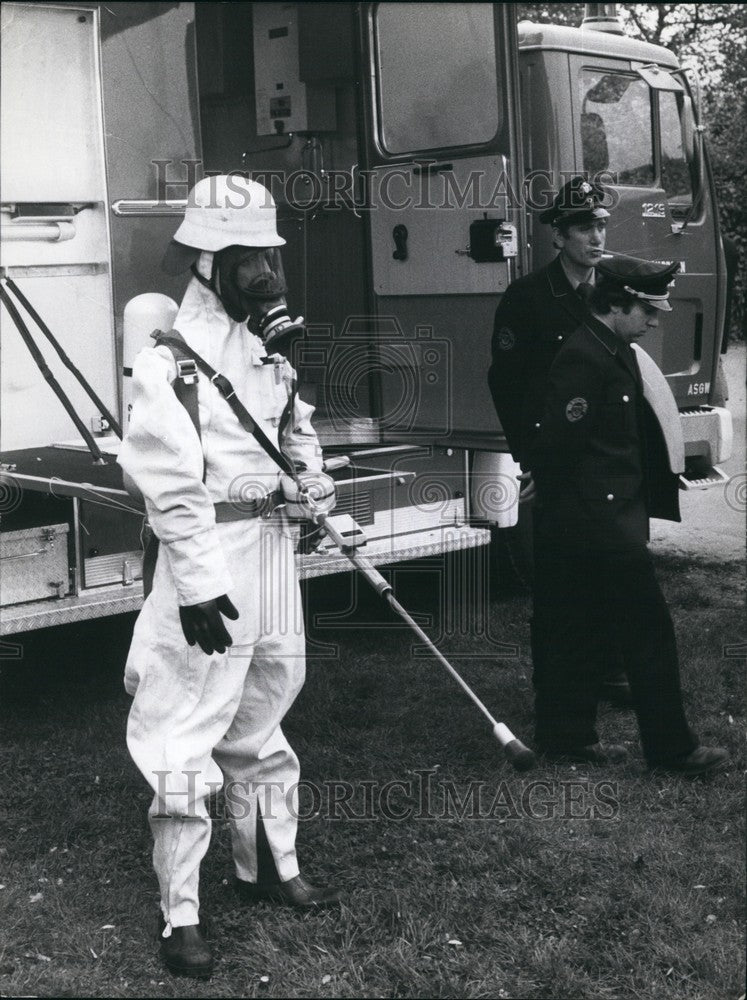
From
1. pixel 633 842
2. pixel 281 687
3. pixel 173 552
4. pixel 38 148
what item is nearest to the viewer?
pixel 173 552

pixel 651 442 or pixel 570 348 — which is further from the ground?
pixel 570 348

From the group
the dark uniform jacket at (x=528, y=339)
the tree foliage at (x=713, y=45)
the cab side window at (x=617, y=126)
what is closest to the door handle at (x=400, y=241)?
the cab side window at (x=617, y=126)

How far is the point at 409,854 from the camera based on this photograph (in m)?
4.14

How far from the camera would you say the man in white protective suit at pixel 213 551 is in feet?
11.0

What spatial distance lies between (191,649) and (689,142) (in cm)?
456

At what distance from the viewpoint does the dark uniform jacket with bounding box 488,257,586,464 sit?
509 cm

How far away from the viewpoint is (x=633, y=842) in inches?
163

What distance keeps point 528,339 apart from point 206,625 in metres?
2.23

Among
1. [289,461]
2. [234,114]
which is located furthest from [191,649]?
[234,114]

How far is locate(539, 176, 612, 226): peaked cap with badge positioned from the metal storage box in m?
2.06

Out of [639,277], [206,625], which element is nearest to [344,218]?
[639,277]

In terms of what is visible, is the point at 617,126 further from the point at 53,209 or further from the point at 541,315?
the point at 53,209

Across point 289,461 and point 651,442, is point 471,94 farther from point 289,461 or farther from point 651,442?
point 289,461

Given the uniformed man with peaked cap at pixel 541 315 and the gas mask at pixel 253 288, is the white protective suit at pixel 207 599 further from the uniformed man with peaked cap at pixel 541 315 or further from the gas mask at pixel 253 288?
the uniformed man with peaked cap at pixel 541 315
